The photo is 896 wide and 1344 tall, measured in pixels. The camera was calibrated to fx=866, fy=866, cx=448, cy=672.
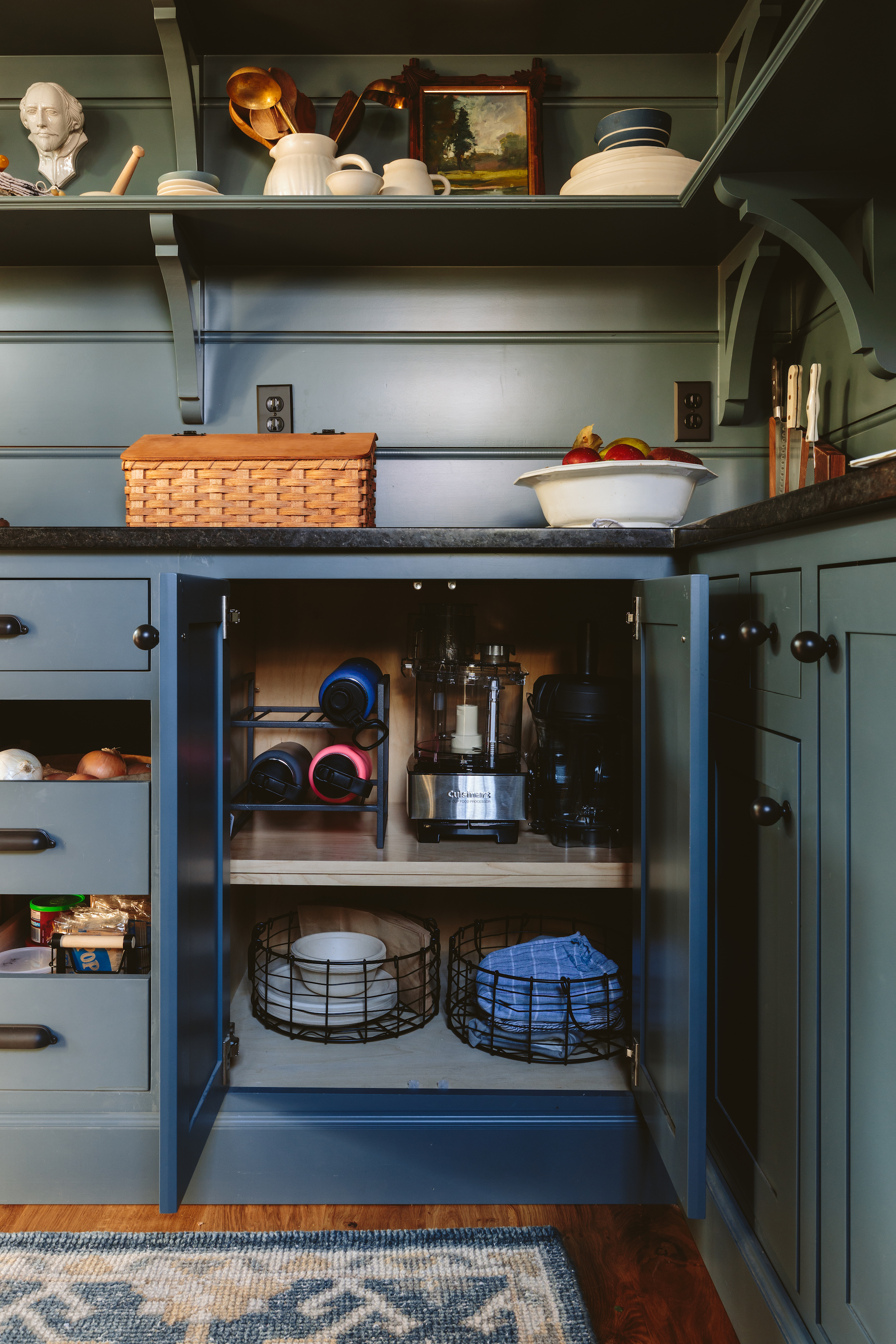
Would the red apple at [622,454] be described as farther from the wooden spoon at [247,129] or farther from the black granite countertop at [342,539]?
the wooden spoon at [247,129]

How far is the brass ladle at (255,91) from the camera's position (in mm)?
1595

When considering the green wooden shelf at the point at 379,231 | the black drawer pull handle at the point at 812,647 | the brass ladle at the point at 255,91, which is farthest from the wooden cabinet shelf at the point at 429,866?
the brass ladle at the point at 255,91

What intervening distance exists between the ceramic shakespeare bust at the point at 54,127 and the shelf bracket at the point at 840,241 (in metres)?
1.21

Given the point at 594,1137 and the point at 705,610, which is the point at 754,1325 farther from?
the point at 705,610

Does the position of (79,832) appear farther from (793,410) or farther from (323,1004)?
(793,410)

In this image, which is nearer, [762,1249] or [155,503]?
[762,1249]

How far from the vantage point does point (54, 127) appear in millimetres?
1623

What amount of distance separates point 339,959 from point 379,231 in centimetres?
130

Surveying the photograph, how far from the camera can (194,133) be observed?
1623 mm

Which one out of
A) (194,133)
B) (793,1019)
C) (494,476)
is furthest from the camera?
(494,476)

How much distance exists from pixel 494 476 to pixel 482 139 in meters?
0.62

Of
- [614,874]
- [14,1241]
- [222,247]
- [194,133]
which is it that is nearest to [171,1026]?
[14,1241]

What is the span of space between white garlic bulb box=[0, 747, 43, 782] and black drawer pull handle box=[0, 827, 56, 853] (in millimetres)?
72

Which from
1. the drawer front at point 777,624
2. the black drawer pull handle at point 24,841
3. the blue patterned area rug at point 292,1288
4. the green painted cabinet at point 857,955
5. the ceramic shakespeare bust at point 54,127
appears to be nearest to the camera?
the green painted cabinet at point 857,955
